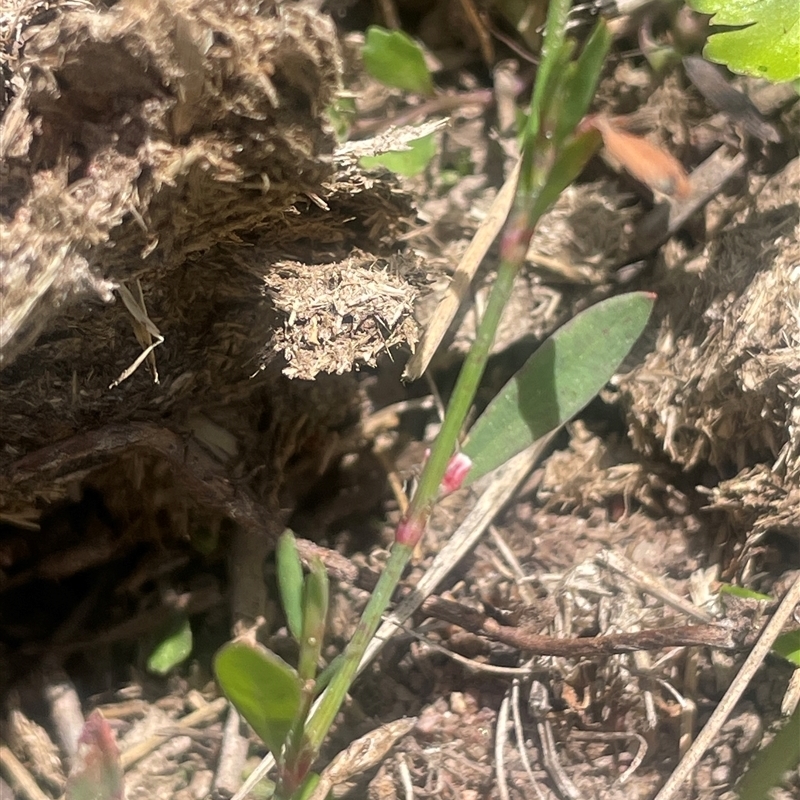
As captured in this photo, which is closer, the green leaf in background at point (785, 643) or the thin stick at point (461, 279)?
the green leaf in background at point (785, 643)

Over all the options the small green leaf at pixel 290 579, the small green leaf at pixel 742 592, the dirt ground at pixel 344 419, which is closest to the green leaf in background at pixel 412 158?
the dirt ground at pixel 344 419

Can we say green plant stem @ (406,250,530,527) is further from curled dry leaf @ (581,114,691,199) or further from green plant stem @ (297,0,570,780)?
curled dry leaf @ (581,114,691,199)

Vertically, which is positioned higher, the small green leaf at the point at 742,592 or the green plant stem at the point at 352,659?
the green plant stem at the point at 352,659

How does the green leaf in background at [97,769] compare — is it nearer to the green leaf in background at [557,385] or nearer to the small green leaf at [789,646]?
the green leaf in background at [557,385]

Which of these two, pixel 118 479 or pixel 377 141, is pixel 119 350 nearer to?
pixel 118 479

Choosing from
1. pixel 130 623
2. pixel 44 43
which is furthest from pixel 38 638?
pixel 44 43

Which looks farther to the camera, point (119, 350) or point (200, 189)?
point (119, 350)

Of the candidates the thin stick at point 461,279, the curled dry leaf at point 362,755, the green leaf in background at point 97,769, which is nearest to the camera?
the green leaf in background at point 97,769

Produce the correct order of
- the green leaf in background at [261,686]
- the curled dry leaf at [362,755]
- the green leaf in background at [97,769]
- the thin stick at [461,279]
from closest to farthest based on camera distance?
the green leaf in background at [261,686] → the green leaf in background at [97,769] → the curled dry leaf at [362,755] → the thin stick at [461,279]
